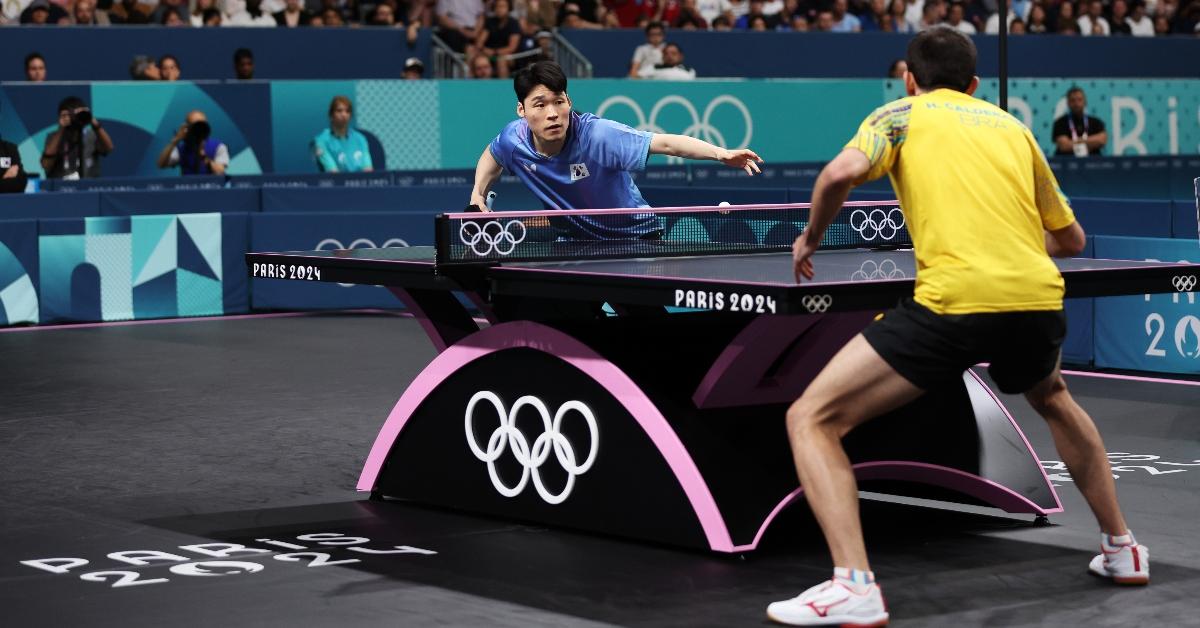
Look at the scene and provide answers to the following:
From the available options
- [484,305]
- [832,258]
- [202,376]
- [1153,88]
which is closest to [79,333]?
[202,376]

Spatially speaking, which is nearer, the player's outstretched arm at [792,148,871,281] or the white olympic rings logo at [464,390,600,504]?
the player's outstretched arm at [792,148,871,281]

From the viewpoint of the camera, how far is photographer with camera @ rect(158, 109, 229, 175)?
1852 centimetres

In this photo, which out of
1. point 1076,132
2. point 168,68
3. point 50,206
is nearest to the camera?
point 50,206

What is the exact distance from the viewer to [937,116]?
19.7ft

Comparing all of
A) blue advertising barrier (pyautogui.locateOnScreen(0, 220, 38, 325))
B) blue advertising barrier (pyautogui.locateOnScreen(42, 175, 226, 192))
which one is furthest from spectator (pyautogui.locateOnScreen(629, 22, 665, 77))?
blue advertising barrier (pyautogui.locateOnScreen(0, 220, 38, 325))

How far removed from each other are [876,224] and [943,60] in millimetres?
2615

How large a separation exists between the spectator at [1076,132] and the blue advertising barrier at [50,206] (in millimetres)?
12130

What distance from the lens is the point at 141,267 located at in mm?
16422

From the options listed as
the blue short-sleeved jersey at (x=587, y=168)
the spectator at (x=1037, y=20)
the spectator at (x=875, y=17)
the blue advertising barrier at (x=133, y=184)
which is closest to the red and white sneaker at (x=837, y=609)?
the blue short-sleeved jersey at (x=587, y=168)

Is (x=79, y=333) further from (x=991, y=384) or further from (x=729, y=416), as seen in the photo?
(x=729, y=416)

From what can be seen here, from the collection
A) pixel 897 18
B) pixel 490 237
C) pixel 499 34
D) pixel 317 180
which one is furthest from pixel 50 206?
pixel 897 18

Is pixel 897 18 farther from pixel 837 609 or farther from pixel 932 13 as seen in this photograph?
pixel 837 609

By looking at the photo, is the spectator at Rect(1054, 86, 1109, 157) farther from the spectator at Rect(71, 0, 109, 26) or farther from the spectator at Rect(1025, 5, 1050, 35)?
the spectator at Rect(71, 0, 109, 26)

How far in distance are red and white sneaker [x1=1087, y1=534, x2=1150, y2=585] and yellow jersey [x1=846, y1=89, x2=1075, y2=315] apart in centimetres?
100
